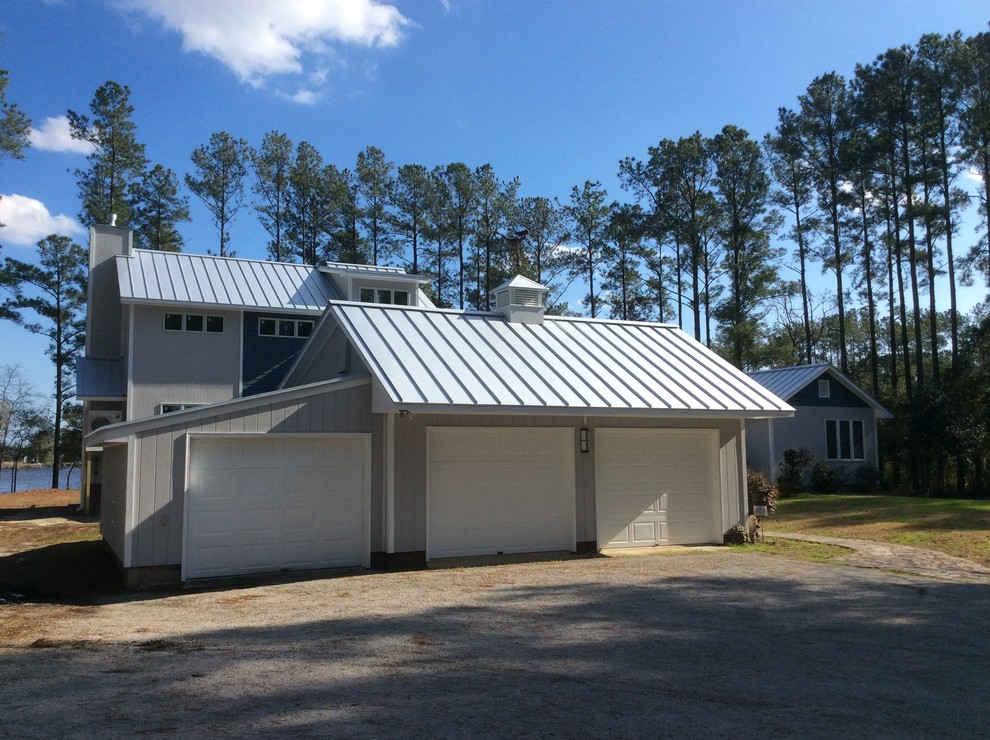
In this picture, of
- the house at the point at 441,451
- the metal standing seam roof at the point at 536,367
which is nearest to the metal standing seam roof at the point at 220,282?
the house at the point at 441,451

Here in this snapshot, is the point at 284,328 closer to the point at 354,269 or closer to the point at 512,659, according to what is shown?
the point at 354,269

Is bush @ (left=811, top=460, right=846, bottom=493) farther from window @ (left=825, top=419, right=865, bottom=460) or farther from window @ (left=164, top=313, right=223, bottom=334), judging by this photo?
window @ (left=164, top=313, right=223, bottom=334)

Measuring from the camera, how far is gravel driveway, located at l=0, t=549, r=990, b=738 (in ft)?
15.6

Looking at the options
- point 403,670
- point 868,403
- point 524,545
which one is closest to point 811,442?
point 868,403

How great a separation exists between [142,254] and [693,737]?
21.9 meters

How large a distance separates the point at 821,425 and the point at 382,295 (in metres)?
16.3

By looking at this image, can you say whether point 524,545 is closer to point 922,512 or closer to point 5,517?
point 922,512

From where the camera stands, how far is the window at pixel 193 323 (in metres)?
20.7

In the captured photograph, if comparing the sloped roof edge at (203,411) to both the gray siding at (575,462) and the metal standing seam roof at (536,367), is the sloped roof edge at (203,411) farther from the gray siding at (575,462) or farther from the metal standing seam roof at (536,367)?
the gray siding at (575,462)

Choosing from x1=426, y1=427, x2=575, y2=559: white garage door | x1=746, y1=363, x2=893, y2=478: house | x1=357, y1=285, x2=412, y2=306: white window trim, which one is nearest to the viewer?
x1=426, y1=427, x2=575, y2=559: white garage door

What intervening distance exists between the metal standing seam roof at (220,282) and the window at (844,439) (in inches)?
712

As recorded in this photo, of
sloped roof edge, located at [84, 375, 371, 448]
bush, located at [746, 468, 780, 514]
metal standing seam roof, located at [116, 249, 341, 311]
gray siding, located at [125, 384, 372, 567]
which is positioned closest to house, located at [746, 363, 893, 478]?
bush, located at [746, 468, 780, 514]

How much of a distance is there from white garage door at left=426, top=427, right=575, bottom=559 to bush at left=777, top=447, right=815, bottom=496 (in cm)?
1557

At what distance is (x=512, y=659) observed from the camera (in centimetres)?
627
